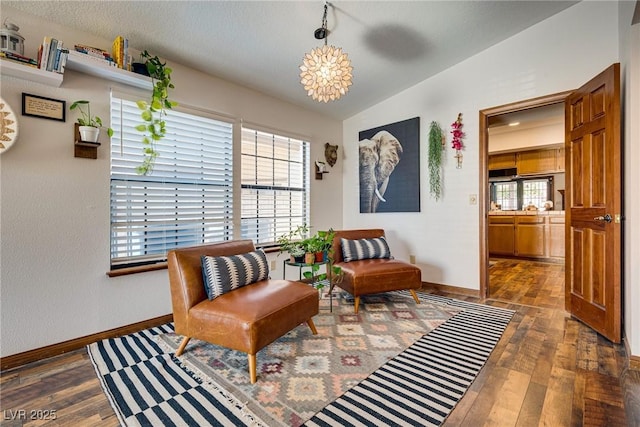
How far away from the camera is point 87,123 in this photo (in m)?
2.20

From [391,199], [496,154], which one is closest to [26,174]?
A: [391,199]

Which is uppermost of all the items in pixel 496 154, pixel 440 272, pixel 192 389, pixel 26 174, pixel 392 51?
pixel 392 51

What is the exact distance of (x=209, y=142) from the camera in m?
3.01

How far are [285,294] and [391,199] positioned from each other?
8.10ft

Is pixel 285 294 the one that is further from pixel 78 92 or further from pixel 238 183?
pixel 78 92

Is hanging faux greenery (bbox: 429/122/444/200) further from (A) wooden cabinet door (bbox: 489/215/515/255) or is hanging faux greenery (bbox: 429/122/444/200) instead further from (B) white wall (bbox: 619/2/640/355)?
(A) wooden cabinet door (bbox: 489/215/515/255)

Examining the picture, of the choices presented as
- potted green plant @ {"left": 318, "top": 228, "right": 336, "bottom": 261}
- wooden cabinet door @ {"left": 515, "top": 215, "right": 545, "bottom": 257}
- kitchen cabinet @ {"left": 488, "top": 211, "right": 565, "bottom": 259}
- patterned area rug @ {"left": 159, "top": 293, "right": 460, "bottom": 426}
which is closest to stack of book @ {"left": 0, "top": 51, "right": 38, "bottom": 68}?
patterned area rug @ {"left": 159, "top": 293, "right": 460, "bottom": 426}

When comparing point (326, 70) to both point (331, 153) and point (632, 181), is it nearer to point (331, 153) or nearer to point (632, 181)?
point (632, 181)

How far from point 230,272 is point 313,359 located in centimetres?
85

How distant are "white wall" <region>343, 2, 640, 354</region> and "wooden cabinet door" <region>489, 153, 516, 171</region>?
335cm

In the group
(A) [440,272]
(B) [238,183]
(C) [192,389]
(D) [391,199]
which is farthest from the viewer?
(D) [391,199]

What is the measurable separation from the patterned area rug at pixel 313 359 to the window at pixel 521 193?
457cm

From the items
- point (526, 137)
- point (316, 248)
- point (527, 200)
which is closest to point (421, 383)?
point (316, 248)

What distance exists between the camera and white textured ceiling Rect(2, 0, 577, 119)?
6.98 ft
